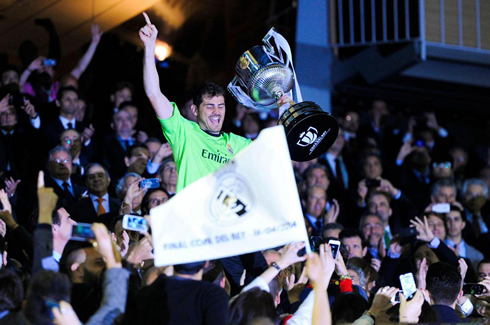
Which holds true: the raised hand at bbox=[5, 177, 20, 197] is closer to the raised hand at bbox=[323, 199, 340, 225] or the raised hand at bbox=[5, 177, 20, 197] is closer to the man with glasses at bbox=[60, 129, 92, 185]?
the man with glasses at bbox=[60, 129, 92, 185]

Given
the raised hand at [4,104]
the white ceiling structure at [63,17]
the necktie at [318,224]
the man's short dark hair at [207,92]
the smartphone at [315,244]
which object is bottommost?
the necktie at [318,224]

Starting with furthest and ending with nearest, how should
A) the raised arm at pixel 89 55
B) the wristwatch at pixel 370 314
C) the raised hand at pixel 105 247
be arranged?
the raised arm at pixel 89 55, the wristwatch at pixel 370 314, the raised hand at pixel 105 247

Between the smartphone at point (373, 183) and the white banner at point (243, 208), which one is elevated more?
the white banner at point (243, 208)

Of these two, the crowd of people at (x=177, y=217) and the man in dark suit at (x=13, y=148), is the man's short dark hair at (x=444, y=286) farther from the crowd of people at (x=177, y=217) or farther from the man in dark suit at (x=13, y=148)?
the man in dark suit at (x=13, y=148)

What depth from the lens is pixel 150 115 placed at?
10094 mm

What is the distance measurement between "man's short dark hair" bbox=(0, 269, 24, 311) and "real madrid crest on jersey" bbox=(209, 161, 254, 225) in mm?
1025

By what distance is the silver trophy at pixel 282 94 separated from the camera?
5.05 m

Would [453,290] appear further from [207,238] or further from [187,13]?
[187,13]

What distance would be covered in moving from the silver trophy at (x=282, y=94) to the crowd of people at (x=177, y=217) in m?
0.23

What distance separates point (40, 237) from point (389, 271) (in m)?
4.39

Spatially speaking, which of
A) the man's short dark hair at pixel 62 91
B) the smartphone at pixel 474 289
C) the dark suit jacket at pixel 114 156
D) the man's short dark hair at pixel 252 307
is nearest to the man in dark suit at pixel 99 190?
the dark suit jacket at pixel 114 156

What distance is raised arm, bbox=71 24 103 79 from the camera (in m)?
Answer: 9.73

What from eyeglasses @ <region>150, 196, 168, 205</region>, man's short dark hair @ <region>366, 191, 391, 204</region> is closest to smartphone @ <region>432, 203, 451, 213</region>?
man's short dark hair @ <region>366, 191, 391, 204</region>

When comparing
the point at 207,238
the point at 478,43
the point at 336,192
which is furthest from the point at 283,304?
the point at 478,43
